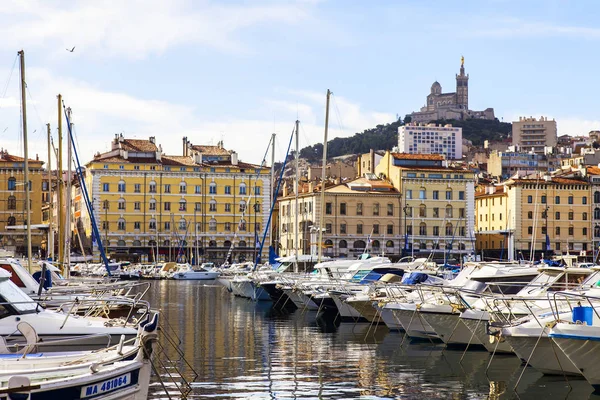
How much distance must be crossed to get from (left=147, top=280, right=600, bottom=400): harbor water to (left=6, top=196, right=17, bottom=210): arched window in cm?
7711

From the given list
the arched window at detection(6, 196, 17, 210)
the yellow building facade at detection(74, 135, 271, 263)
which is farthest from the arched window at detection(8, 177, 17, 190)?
the yellow building facade at detection(74, 135, 271, 263)

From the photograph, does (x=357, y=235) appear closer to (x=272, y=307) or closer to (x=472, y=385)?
(x=272, y=307)

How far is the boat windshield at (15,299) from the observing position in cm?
1900

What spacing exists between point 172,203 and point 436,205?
96.0ft

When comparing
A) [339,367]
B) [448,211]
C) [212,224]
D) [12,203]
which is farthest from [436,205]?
[339,367]

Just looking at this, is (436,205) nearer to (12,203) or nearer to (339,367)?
(12,203)

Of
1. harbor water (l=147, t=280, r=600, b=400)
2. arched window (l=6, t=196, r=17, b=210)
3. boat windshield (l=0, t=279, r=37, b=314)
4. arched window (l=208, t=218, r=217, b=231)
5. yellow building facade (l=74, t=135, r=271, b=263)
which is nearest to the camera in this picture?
boat windshield (l=0, t=279, r=37, b=314)

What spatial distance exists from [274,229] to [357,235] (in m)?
18.9

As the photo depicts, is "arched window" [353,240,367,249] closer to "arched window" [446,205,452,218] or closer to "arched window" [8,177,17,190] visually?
"arched window" [446,205,452,218]

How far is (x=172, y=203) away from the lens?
109 metres

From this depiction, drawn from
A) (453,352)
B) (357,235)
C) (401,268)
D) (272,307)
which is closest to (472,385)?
(453,352)

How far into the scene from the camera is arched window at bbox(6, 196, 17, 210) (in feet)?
357

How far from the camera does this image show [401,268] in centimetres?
4334

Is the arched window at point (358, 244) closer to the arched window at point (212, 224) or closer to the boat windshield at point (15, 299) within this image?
the arched window at point (212, 224)
